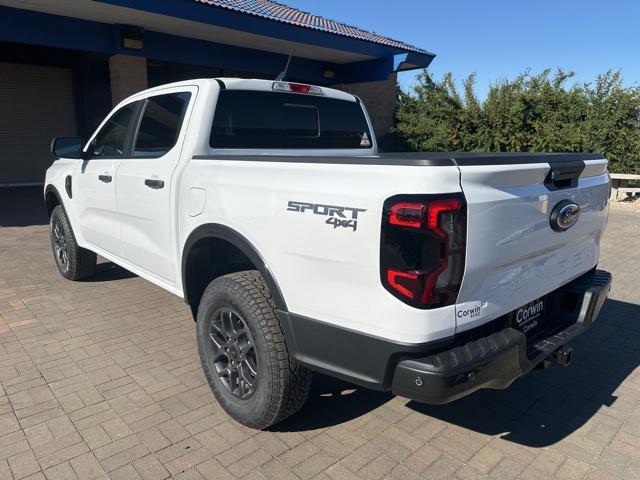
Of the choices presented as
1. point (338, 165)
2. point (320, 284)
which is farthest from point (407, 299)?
point (338, 165)

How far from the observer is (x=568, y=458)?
258 centimetres

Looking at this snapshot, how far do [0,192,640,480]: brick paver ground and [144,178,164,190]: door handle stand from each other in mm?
1300

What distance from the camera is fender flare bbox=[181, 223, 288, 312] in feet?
8.00

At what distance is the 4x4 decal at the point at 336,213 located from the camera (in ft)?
6.68

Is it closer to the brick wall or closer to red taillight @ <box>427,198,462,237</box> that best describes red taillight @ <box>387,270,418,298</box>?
red taillight @ <box>427,198,462,237</box>

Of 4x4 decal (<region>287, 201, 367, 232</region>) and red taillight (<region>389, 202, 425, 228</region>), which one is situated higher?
red taillight (<region>389, 202, 425, 228</region>)

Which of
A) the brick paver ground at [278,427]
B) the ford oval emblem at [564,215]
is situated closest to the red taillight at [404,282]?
the ford oval emblem at [564,215]

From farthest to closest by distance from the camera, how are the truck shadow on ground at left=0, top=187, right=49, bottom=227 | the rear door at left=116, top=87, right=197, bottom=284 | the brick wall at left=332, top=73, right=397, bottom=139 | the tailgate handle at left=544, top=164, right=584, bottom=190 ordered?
the brick wall at left=332, top=73, right=397, bottom=139, the truck shadow on ground at left=0, top=187, right=49, bottom=227, the rear door at left=116, top=87, right=197, bottom=284, the tailgate handle at left=544, top=164, right=584, bottom=190

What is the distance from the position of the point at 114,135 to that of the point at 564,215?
359 cm

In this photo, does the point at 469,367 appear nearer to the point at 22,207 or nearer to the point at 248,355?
the point at 248,355

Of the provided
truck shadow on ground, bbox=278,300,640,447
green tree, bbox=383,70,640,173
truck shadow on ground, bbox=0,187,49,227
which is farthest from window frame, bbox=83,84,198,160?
green tree, bbox=383,70,640,173

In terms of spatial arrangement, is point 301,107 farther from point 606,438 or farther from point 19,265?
point 19,265

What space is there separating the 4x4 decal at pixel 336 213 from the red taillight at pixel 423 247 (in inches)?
5.6

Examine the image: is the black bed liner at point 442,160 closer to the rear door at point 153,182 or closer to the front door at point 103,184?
the rear door at point 153,182
